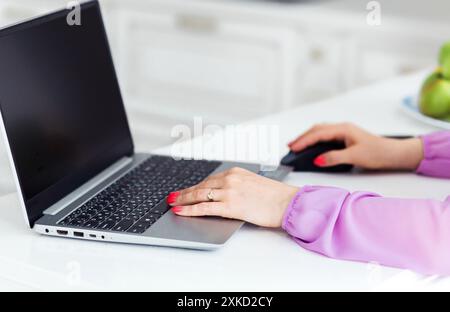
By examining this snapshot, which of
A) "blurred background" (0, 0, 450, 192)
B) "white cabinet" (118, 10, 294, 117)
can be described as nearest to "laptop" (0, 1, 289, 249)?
"blurred background" (0, 0, 450, 192)

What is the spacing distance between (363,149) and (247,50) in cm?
168

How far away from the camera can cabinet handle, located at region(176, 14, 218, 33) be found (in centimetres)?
289

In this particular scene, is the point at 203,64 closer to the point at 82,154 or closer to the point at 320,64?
the point at 320,64

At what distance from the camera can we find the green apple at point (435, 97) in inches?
56.6

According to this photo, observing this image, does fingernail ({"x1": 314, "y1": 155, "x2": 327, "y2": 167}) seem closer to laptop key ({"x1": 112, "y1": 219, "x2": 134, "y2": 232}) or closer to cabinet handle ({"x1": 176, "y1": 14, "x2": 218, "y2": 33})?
laptop key ({"x1": 112, "y1": 219, "x2": 134, "y2": 232})

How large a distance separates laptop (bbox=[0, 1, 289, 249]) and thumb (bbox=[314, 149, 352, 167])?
0.23 ft

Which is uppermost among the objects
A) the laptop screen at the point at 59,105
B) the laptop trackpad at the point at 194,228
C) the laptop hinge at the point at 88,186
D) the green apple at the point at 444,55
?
Result: the laptop screen at the point at 59,105

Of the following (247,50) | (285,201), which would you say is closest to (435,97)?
(285,201)

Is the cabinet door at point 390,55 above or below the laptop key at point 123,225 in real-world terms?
below

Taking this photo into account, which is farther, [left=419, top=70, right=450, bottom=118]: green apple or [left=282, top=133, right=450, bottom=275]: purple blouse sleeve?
[left=419, top=70, right=450, bottom=118]: green apple

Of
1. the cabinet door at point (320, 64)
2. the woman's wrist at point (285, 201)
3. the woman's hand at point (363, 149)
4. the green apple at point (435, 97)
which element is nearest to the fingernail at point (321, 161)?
the woman's hand at point (363, 149)

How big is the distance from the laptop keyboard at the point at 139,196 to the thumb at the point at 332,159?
16 centimetres

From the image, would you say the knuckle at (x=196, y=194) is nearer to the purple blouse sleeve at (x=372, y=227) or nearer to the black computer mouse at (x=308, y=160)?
the purple blouse sleeve at (x=372, y=227)

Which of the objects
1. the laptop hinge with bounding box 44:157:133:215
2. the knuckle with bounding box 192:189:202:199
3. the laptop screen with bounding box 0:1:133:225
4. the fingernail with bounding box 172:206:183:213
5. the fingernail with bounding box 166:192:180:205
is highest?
the laptop screen with bounding box 0:1:133:225
